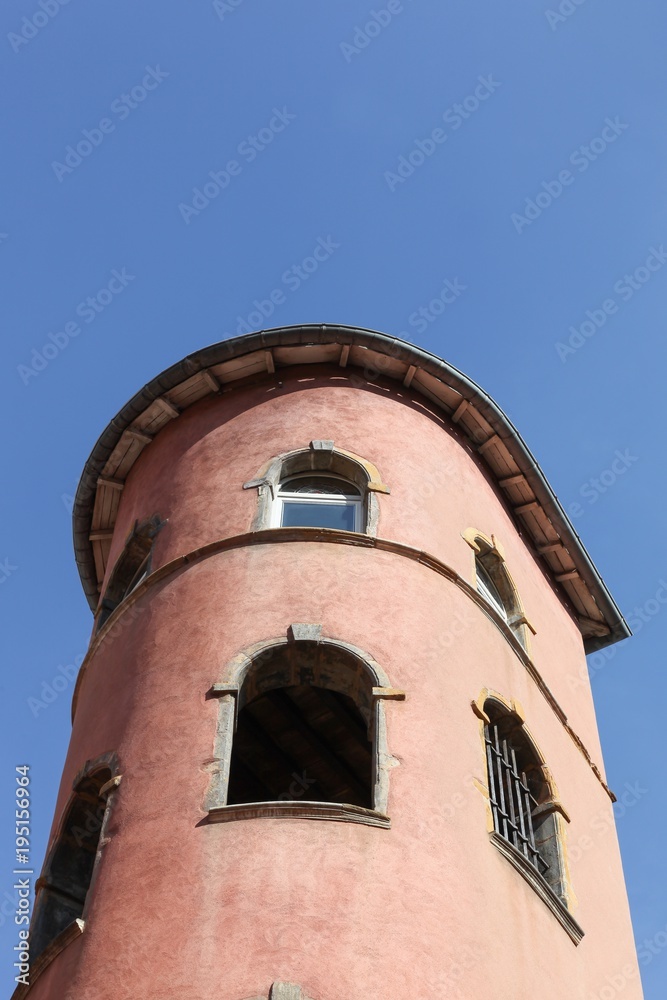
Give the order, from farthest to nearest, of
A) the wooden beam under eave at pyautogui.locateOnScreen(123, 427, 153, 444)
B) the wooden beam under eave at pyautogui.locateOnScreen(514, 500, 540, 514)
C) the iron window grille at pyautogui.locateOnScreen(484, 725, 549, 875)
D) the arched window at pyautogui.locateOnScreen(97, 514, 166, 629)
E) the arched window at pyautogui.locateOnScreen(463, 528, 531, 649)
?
the wooden beam under eave at pyautogui.locateOnScreen(514, 500, 540, 514) < the wooden beam under eave at pyautogui.locateOnScreen(123, 427, 153, 444) < the arched window at pyautogui.locateOnScreen(463, 528, 531, 649) < the arched window at pyautogui.locateOnScreen(97, 514, 166, 629) < the iron window grille at pyautogui.locateOnScreen(484, 725, 549, 875)

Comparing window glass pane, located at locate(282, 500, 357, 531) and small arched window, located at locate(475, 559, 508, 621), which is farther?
small arched window, located at locate(475, 559, 508, 621)

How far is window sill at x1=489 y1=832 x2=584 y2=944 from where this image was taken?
36.7ft

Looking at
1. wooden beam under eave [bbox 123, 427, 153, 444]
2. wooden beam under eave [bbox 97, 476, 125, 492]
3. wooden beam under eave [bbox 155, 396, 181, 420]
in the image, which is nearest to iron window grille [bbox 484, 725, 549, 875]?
wooden beam under eave [bbox 155, 396, 181, 420]

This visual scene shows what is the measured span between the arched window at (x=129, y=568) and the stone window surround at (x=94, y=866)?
3192 millimetres

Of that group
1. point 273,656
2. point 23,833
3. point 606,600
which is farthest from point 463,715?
point 606,600

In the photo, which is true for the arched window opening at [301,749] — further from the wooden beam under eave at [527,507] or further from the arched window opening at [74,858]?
the wooden beam under eave at [527,507]

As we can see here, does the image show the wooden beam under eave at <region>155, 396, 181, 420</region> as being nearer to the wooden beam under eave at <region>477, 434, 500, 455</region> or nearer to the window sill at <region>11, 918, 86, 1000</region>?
the wooden beam under eave at <region>477, 434, 500, 455</region>

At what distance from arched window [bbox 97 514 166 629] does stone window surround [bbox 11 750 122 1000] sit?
3.19 metres

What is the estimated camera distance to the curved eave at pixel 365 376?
1609 centimetres

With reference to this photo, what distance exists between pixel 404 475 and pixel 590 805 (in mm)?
4227

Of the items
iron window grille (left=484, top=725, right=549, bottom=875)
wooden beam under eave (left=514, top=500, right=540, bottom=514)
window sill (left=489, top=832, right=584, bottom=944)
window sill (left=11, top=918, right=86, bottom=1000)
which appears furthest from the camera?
wooden beam under eave (left=514, top=500, right=540, bottom=514)

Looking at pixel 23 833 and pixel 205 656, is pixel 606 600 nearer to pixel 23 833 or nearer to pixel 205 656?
pixel 205 656

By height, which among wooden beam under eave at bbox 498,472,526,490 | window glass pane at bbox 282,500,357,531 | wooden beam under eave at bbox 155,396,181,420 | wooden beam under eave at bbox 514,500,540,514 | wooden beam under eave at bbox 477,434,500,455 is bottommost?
window glass pane at bbox 282,500,357,531

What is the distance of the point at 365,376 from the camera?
16.2 m
